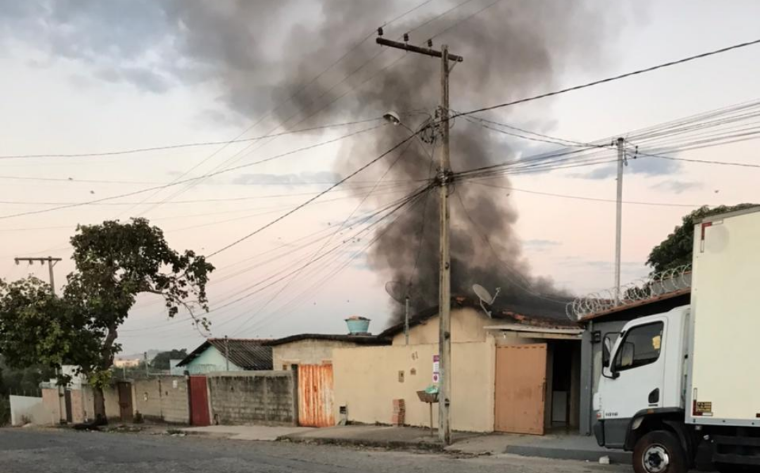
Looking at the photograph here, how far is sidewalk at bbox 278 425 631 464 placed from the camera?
13.0m

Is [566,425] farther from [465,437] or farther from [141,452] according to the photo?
[141,452]

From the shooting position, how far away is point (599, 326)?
16047 millimetres

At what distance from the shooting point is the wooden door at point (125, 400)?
1430 inches

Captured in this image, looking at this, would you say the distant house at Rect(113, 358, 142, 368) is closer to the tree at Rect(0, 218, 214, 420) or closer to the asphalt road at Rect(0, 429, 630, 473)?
the tree at Rect(0, 218, 214, 420)

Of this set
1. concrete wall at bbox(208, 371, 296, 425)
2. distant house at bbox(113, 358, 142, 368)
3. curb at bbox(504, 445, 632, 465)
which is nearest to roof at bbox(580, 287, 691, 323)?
curb at bbox(504, 445, 632, 465)

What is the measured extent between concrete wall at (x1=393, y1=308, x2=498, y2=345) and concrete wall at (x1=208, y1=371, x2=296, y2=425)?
4.87 metres

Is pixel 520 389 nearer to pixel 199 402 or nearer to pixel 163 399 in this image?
pixel 199 402

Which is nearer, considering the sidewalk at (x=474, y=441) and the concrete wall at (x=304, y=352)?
the sidewalk at (x=474, y=441)

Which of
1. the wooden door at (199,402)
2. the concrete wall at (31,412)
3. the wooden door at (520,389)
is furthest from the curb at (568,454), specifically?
the concrete wall at (31,412)

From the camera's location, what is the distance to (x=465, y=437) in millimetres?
16531

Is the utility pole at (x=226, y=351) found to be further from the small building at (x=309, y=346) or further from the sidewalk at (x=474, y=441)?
the sidewalk at (x=474, y=441)

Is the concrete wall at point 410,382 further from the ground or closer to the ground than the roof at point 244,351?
closer to the ground

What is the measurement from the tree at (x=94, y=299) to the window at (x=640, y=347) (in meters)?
24.7

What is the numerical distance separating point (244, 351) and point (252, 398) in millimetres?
14678
